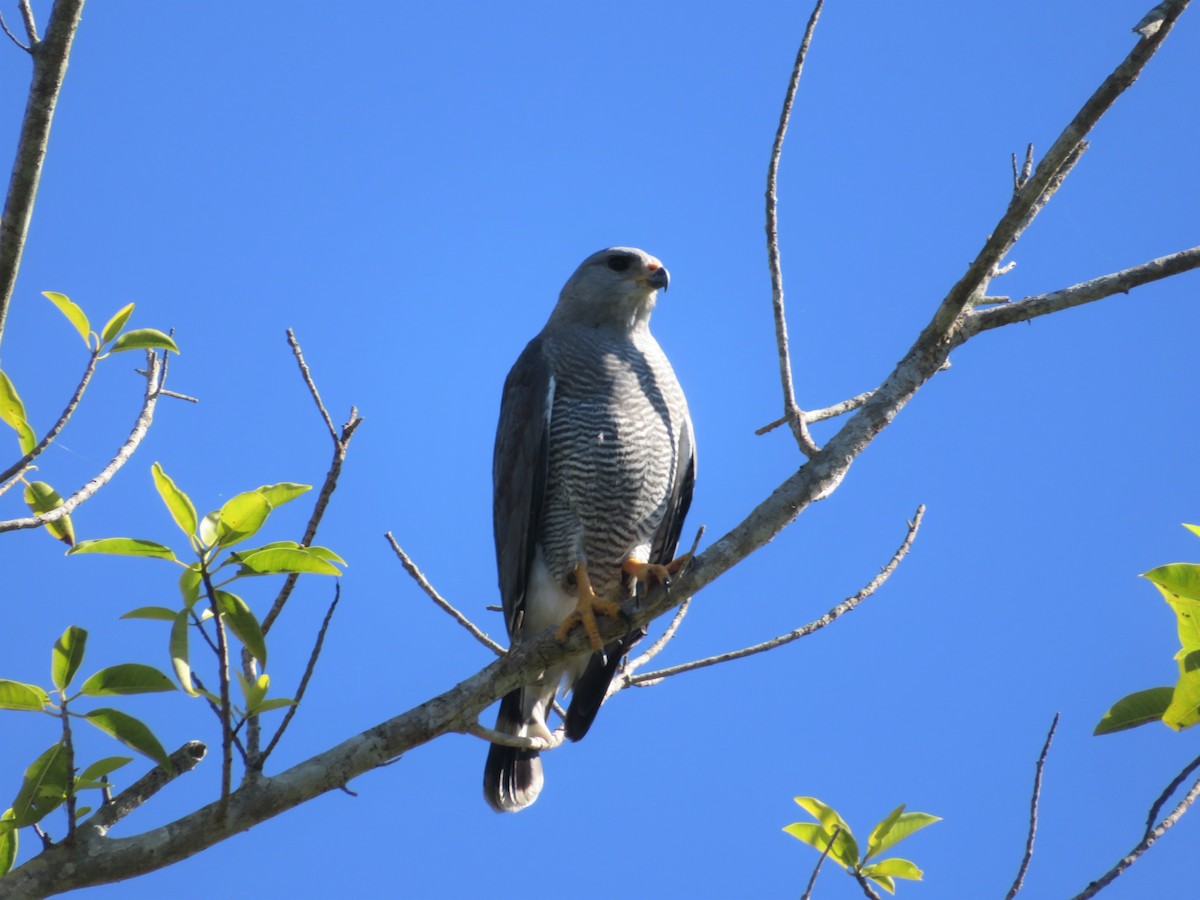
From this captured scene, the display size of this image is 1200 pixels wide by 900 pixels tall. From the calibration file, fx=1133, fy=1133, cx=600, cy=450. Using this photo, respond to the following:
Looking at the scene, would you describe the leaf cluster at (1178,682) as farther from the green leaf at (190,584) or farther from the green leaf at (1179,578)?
the green leaf at (190,584)

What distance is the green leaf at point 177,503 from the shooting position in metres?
2.89

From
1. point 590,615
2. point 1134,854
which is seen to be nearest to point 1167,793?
point 1134,854

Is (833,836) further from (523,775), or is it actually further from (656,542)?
(656,542)

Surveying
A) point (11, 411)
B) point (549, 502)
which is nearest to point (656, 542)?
point (549, 502)

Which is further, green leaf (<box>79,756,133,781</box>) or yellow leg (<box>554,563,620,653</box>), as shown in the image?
yellow leg (<box>554,563,620,653</box>)

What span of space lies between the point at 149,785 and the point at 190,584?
0.74 metres

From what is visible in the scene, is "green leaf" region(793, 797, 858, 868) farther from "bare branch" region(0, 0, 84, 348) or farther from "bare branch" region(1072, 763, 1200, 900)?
"bare branch" region(0, 0, 84, 348)

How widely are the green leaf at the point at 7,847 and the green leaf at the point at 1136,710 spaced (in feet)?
9.34

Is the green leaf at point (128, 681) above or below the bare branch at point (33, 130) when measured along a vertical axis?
below

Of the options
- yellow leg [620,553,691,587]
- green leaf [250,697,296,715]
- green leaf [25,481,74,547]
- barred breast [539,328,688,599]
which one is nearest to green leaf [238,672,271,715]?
green leaf [250,697,296,715]

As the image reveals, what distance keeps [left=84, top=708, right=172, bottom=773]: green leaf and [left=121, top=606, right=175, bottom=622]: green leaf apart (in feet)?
0.90

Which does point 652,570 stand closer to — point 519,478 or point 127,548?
point 519,478

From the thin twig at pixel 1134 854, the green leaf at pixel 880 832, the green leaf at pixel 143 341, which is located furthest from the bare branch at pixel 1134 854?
the green leaf at pixel 143 341

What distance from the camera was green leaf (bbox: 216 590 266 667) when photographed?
304 cm
